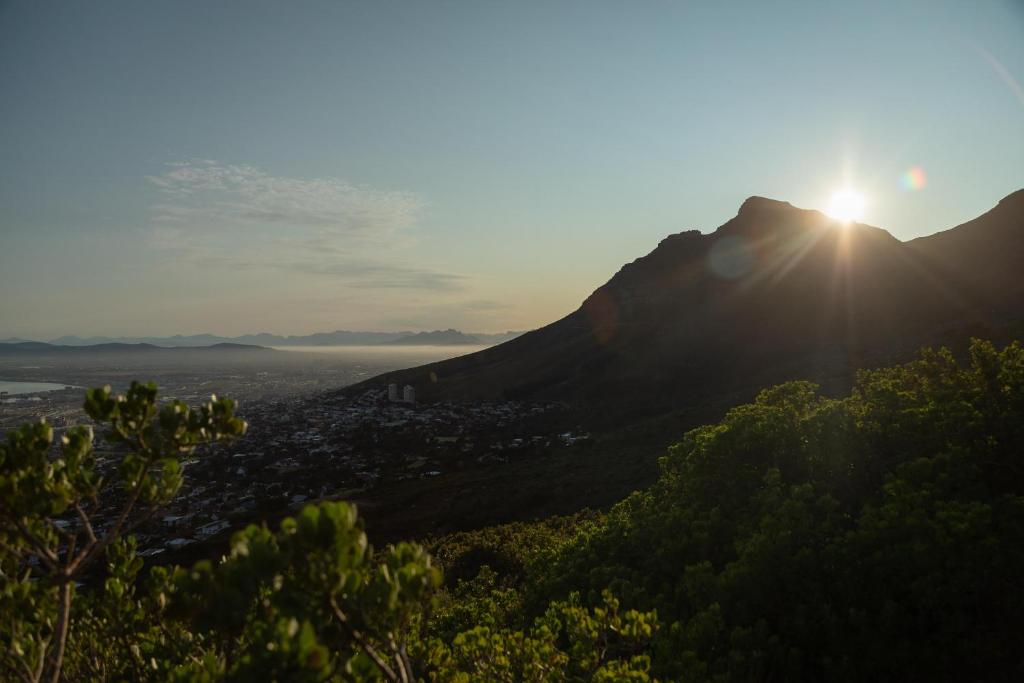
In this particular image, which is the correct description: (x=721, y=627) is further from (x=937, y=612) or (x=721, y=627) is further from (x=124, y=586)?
(x=124, y=586)

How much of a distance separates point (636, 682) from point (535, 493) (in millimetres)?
27450

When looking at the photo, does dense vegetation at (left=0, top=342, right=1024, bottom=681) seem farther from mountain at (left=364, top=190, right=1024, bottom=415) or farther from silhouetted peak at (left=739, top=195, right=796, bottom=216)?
silhouetted peak at (left=739, top=195, right=796, bottom=216)

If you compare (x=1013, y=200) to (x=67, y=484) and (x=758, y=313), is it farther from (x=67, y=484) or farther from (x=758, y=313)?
(x=67, y=484)

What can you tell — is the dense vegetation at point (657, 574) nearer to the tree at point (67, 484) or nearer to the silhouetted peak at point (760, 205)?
the tree at point (67, 484)

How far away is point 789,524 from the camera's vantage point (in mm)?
8508

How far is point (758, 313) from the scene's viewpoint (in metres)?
76.1

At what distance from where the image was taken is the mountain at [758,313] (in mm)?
57531

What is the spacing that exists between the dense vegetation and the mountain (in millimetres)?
31943

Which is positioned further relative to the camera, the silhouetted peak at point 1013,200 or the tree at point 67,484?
the silhouetted peak at point 1013,200

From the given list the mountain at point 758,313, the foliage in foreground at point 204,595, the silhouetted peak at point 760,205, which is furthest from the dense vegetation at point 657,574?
the silhouetted peak at point 760,205

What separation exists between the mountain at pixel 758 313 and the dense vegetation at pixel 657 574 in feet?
105

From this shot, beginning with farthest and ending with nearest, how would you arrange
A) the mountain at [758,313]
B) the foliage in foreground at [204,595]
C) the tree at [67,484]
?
the mountain at [758,313] < the tree at [67,484] < the foliage in foreground at [204,595]

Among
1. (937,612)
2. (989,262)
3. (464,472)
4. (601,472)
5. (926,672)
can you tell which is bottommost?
(464,472)

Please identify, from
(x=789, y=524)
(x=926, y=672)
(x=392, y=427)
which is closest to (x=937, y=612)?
(x=926, y=672)
